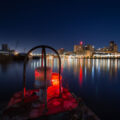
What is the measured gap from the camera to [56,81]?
5.55m

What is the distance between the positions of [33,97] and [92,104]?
16.4ft

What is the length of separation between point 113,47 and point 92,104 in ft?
673

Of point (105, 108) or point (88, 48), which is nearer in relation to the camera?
point (105, 108)

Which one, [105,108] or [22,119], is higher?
[22,119]

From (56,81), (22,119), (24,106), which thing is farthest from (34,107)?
(56,81)

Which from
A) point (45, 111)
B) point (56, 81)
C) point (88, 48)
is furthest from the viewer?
point (88, 48)

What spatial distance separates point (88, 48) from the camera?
538 feet

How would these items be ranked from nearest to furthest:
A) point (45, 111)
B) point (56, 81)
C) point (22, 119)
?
point (22, 119) < point (45, 111) < point (56, 81)

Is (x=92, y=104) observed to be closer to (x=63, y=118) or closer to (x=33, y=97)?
(x=63, y=118)

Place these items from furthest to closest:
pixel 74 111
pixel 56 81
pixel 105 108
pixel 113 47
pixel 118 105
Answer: pixel 113 47 < pixel 118 105 < pixel 105 108 < pixel 56 81 < pixel 74 111

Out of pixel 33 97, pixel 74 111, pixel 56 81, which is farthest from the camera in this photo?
pixel 56 81

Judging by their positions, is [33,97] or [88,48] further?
[88,48]

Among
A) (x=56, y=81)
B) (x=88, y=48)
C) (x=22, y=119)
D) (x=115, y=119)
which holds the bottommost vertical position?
(x=115, y=119)

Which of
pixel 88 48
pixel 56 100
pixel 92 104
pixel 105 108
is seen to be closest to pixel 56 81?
pixel 56 100
